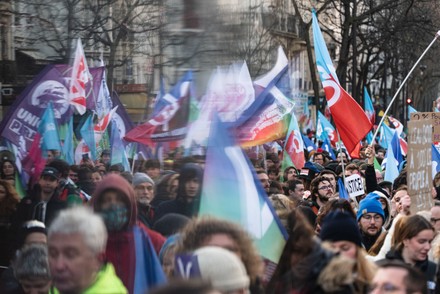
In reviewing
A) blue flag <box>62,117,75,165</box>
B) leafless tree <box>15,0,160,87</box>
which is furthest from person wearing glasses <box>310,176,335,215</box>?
leafless tree <box>15,0,160,87</box>

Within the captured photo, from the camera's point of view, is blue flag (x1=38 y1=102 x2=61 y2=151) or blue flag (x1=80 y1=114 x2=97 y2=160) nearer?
blue flag (x1=38 y1=102 x2=61 y2=151)

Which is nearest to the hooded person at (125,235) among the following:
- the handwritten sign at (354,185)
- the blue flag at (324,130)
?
the handwritten sign at (354,185)

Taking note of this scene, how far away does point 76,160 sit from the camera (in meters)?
7.21

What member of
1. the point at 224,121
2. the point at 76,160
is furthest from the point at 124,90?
the point at 76,160

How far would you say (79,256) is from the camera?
434 centimetres

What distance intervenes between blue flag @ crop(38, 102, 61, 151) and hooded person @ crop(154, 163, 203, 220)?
0.72 meters

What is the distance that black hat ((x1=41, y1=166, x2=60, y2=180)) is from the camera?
19.4ft

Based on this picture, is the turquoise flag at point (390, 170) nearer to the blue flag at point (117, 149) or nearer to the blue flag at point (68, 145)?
the blue flag at point (117, 149)

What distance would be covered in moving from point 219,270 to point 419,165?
221 inches

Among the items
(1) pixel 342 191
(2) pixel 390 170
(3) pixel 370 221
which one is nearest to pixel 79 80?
(3) pixel 370 221

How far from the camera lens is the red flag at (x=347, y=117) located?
12.3 metres

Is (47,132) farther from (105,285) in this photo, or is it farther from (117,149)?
(117,149)

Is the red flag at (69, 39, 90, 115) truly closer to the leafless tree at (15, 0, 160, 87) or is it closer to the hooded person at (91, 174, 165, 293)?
the leafless tree at (15, 0, 160, 87)

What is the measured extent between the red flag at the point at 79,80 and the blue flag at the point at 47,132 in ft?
0.77
